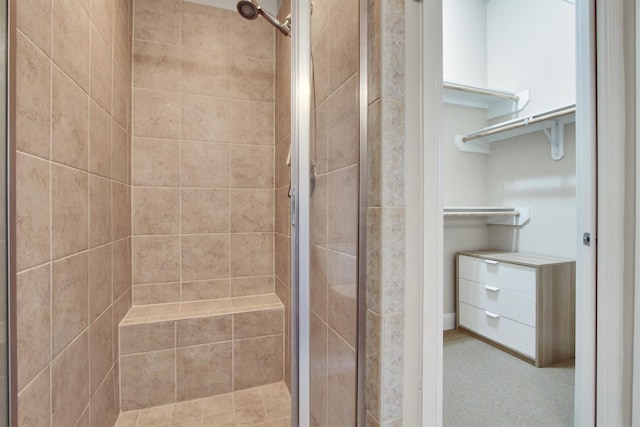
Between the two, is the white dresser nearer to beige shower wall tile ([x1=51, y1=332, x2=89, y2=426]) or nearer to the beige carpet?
Answer: the beige carpet

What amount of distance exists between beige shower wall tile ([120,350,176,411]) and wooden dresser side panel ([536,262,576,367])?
82.5 inches

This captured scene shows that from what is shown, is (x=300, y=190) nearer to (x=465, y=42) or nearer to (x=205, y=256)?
(x=205, y=256)

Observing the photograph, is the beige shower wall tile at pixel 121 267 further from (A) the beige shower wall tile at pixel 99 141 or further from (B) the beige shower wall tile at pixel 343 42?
(B) the beige shower wall tile at pixel 343 42

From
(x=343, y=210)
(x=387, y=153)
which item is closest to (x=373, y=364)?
(x=343, y=210)

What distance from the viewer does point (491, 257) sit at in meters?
2.01

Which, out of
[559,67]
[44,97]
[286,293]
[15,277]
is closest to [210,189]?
[286,293]

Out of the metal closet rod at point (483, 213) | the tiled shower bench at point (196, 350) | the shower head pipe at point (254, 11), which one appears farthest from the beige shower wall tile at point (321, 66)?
the metal closet rod at point (483, 213)

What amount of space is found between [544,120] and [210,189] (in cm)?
217

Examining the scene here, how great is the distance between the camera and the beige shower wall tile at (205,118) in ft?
5.90

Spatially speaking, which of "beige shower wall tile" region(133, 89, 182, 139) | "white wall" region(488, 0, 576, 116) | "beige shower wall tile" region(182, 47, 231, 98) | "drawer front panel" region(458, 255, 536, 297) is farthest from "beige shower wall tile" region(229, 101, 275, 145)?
"white wall" region(488, 0, 576, 116)

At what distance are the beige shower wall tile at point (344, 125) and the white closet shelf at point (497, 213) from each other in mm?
Answer: 1381

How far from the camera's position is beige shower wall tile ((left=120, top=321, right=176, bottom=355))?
1469mm

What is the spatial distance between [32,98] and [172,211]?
1047 mm

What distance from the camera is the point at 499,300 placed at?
1933 mm
